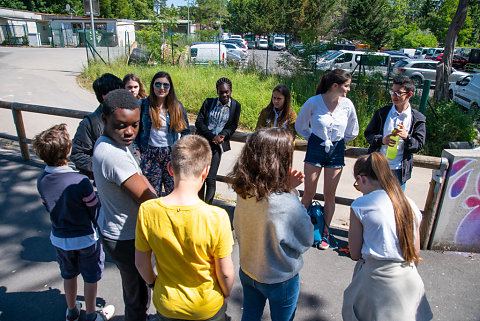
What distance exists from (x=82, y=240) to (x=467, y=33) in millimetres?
37549

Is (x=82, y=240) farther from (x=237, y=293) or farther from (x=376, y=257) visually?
(x=376, y=257)

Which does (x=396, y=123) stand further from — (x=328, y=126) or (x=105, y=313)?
(x=105, y=313)

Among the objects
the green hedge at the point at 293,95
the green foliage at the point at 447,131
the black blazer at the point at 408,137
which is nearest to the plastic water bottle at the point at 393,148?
the black blazer at the point at 408,137

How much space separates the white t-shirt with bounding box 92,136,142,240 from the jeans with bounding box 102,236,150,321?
6 centimetres

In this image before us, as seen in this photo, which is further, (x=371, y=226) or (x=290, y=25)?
(x=290, y=25)

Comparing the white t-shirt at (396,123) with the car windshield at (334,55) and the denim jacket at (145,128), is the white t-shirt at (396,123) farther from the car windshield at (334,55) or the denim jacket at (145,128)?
the car windshield at (334,55)

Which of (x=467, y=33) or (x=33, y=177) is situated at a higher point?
(x=467, y=33)

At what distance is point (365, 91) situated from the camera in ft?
33.7

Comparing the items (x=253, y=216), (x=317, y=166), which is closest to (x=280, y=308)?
(x=253, y=216)

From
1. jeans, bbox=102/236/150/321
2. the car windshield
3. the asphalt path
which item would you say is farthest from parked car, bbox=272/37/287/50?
jeans, bbox=102/236/150/321

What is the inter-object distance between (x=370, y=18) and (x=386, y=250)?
3655cm

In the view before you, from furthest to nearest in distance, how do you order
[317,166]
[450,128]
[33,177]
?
[450,128] → [33,177] → [317,166]

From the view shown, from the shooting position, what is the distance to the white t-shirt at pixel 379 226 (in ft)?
6.15

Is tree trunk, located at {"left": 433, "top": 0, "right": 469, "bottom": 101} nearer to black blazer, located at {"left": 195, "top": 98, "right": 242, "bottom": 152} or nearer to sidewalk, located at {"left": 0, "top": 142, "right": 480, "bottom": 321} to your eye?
sidewalk, located at {"left": 0, "top": 142, "right": 480, "bottom": 321}
